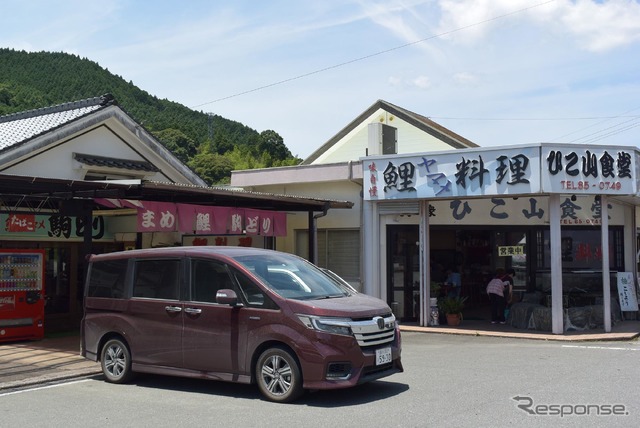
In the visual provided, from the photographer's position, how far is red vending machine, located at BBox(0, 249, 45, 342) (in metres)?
14.0

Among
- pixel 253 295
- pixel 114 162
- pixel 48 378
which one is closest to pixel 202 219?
pixel 114 162

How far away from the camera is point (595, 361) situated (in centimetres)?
1145

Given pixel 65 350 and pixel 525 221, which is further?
pixel 525 221

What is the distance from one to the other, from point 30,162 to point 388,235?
9.16m

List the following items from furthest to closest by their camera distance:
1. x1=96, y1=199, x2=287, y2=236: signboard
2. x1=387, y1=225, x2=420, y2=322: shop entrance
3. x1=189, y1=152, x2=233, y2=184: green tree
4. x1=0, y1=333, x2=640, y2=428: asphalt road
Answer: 1. x1=189, y1=152, x2=233, y2=184: green tree
2. x1=387, y1=225, x2=420, y2=322: shop entrance
3. x1=96, y1=199, x2=287, y2=236: signboard
4. x1=0, y1=333, x2=640, y2=428: asphalt road

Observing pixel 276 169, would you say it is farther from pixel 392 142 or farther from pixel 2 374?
pixel 2 374

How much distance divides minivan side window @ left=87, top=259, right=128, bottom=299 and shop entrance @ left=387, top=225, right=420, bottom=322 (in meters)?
9.38

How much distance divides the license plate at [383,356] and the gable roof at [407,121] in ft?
74.6

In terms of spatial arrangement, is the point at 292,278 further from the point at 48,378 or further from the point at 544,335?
the point at 544,335

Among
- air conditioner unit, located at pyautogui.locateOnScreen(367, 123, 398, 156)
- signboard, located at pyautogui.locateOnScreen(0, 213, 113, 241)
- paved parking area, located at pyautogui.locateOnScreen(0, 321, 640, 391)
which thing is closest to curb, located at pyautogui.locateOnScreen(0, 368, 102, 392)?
paved parking area, located at pyautogui.locateOnScreen(0, 321, 640, 391)

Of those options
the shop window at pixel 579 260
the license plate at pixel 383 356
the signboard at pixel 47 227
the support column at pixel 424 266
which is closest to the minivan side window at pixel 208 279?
the license plate at pixel 383 356

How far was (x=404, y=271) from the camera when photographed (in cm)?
1834

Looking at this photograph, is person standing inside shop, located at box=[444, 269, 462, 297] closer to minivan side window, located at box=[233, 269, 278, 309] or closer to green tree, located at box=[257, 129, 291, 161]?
minivan side window, located at box=[233, 269, 278, 309]

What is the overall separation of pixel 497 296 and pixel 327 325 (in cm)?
1057
